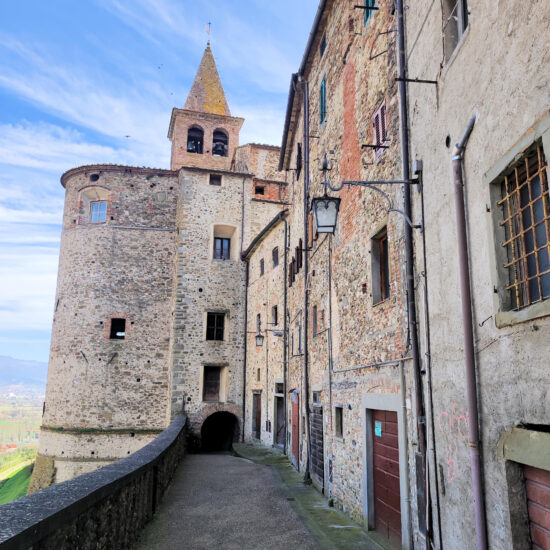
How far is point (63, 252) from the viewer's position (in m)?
23.0

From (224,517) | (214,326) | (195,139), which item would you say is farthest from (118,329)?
(224,517)

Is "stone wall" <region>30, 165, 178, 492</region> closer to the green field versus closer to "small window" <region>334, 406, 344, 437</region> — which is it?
the green field

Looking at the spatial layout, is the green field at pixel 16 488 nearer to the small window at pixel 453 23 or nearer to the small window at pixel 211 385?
the small window at pixel 211 385

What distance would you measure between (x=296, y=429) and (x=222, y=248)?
1111 centimetres

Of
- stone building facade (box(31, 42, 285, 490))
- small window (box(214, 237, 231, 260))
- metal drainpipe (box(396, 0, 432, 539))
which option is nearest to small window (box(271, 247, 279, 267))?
stone building facade (box(31, 42, 285, 490))

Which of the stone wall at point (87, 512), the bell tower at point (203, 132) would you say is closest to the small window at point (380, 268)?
the stone wall at point (87, 512)

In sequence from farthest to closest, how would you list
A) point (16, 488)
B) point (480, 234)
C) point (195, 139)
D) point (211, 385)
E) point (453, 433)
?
point (16, 488) → point (195, 139) → point (211, 385) → point (453, 433) → point (480, 234)

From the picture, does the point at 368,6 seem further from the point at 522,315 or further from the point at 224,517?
the point at 224,517

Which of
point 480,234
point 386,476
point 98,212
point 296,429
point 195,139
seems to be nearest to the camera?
point 480,234

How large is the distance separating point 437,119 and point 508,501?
353 centimetres

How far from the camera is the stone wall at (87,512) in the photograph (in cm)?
288

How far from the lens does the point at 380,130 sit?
707 cm

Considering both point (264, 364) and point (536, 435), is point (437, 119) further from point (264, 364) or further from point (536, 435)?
point (264, 364)

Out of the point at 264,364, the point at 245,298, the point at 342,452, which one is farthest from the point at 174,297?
the point at 342,452
